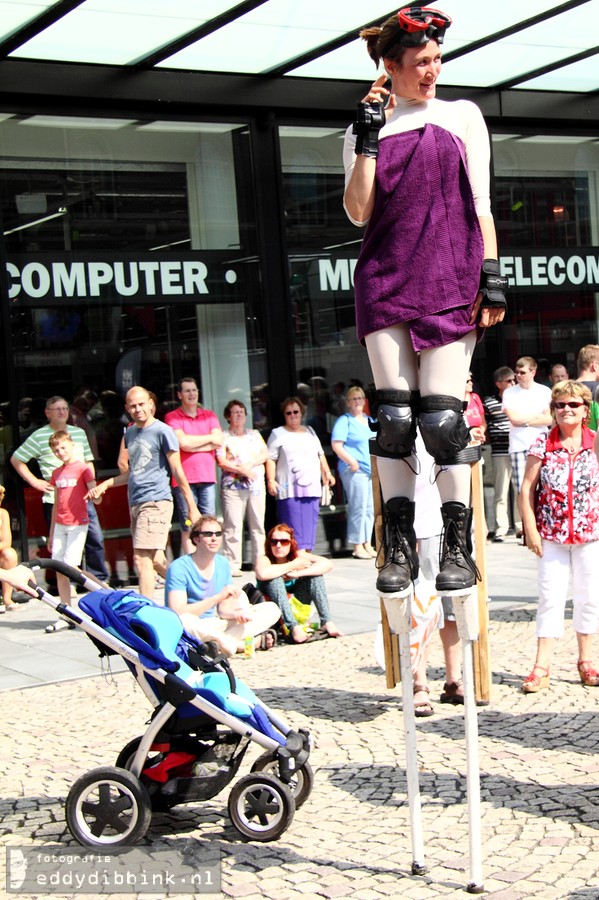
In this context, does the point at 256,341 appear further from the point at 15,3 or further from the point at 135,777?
the point at 135,777

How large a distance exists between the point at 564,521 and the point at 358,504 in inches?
235

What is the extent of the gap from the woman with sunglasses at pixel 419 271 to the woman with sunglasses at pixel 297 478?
7.13 metres

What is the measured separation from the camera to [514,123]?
48.7ft

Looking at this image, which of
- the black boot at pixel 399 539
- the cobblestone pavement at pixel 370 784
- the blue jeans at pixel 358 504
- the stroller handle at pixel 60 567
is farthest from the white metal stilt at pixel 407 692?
the blue jeans at pixel 358 504

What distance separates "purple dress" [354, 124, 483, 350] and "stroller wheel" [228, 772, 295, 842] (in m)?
1.92

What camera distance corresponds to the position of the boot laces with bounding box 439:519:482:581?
3.94 m

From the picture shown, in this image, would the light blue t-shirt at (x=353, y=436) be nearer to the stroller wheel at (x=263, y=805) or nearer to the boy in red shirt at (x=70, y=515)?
the boy in red shirt at (x=70, y=515)

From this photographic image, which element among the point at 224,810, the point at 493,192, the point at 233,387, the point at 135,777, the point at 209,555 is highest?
the point at 493,192

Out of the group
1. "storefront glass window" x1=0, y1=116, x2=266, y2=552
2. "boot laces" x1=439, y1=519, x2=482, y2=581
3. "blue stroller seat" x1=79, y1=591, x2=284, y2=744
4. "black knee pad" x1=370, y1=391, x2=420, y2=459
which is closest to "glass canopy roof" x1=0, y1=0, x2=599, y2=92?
"storefront glass window" x1=0, y1=116, x2=266, y2=552

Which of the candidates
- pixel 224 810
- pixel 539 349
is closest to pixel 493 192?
pixel 539 349

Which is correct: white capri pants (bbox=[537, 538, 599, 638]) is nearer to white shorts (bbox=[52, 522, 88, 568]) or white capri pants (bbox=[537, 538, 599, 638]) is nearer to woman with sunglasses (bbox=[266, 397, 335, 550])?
woman with sunglasses (bbox=[266, 397, 335, 550])

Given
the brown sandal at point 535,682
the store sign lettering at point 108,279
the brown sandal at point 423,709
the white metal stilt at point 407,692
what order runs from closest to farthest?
the white metal stilt at point 407,692, the brown sandal at point 423,709, the brown sandal at point 535,682, the store sign lettering at point 108,279

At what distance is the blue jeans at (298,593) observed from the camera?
8.80 metres

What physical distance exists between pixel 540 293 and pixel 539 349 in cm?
73
